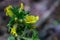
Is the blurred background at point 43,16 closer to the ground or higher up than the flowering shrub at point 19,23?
closer to the ground

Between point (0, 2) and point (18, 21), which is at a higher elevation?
point (18, 21)

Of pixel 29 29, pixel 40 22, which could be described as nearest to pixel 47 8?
pixel 40 22

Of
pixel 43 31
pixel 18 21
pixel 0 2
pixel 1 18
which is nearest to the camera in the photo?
pixel 18 21

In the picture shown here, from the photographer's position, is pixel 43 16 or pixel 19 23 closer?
pixel 19 23

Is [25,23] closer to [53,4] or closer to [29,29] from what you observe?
[29,29]

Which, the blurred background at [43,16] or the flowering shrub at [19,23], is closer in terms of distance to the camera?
the flowering shrub at [19,23]

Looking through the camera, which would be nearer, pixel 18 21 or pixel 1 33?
pixel 18 21

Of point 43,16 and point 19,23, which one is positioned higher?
point 19,23

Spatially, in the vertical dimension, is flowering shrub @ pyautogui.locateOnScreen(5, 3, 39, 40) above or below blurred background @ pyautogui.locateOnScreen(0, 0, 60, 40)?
above
